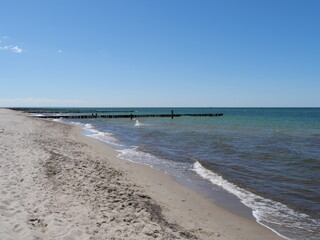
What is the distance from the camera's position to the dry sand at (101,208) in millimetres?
4754

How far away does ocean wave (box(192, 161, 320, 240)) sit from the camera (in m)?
5.84

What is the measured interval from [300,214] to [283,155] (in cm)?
923

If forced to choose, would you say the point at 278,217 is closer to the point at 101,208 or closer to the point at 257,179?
the point at 257,179

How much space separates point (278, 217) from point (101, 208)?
194 inches

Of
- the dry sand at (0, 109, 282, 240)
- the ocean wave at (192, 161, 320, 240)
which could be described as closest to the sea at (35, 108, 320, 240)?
the ocean wave at (192, 161, 320, 240)

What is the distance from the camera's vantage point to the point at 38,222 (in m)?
4.82

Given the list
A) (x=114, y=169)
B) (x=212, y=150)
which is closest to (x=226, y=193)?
(x=114, y=169)

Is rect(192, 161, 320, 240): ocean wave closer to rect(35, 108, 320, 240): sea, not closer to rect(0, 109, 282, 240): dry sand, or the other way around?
rect(35, 108, 320, 240): sea

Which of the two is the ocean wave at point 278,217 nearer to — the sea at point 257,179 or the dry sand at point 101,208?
the sea at point 257,179

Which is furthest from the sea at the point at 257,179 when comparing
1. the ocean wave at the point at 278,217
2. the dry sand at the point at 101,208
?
the dry sand at the point at 101,208

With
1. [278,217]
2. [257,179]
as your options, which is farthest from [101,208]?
[257,179]

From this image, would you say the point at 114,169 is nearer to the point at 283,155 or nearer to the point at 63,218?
the point at 63,218

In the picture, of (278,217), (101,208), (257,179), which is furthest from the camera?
(257,179)

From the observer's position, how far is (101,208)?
19.4 ft
